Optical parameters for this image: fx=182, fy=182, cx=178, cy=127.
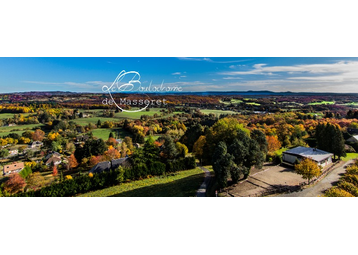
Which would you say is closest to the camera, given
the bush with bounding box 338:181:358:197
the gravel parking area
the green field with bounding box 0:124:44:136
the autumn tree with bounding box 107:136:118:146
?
the bush with bounding box 338:181:358:197

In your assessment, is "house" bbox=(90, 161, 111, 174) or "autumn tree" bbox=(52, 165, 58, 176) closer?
"autumn tree" bbox=(52, 165, 58, 176)

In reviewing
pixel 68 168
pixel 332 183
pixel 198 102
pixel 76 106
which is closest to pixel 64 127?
pixel 76 106

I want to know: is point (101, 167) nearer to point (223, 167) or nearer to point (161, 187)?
point (161, 187)

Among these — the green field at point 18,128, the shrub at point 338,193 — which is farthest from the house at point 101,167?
the shrub at point 338,193

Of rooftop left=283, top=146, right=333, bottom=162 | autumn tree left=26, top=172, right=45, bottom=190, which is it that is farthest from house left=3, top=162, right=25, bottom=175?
rooftop left=283, top=146, right=333, bottom=162

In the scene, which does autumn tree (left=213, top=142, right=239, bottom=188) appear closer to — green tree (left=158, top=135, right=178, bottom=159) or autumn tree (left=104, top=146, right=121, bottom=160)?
green tree (left=158, top=135, right=178, bottom=159)

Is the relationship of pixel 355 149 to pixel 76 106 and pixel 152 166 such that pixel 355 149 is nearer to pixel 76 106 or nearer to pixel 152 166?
pixel 152 166

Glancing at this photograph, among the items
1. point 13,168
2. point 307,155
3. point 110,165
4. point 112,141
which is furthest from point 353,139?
point 13,168

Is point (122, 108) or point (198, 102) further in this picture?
point (198, 102)
